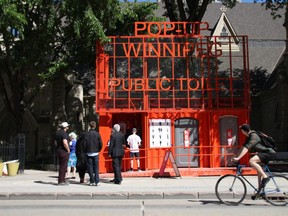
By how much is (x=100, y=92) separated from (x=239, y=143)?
6338 millimetres

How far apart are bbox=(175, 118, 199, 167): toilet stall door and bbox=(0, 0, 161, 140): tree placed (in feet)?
16.1

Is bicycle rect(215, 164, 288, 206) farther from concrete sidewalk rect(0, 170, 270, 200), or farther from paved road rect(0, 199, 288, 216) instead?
concrete sidewalk rect(0, 170, 270, 200)

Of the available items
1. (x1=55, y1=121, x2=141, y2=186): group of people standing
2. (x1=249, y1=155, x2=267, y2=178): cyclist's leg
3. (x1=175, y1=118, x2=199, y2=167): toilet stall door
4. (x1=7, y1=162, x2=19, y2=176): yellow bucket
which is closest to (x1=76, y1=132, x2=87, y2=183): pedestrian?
(x1=55, y1=121, x2=141, y2=186): group of people standing

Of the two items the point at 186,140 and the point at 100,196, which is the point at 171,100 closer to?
the point at 186,140

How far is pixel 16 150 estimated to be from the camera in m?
18.3

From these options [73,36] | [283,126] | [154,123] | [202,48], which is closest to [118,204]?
[154,123]

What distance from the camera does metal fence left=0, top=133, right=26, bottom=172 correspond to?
1781 cm

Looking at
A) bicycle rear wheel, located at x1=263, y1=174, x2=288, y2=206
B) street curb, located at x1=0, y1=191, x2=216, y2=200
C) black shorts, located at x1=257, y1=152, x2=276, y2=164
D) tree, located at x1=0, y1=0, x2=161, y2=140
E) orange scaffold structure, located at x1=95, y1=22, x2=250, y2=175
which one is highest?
tree, located at x1=0, y1=0, x2=161, y2=140

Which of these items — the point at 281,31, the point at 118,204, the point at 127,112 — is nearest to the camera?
the point at 118,204

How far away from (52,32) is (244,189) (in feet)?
38.9

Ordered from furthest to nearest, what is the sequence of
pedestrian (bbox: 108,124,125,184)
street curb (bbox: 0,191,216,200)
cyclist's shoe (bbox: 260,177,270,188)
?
pedestrian (bbox: 108,124,125,184) < street curb (bbox: 0,191,216,200) < cyclist's shoe (bbox: 260,177,270,188)
